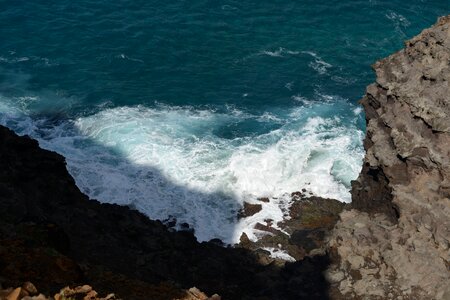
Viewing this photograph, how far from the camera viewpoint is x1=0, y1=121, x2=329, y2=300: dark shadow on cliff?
34.8 meters

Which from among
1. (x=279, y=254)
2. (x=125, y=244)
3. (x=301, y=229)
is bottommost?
(x=301, y=229)

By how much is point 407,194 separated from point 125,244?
19023mm

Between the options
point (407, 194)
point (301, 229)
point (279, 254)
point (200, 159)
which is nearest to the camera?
point (407, 194)

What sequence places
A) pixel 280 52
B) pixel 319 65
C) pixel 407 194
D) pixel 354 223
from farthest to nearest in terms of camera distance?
pixel 280 52
pixel 319 65
pixel 354 223
pixel 407 194

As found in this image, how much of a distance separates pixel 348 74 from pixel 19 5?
46329mm

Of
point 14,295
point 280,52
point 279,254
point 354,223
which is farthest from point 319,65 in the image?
point 14,295

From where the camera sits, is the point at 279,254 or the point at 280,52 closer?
the point at 279,254

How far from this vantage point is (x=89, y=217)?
40.7 meters

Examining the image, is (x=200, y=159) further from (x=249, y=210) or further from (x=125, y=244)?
(x=125, y=244)

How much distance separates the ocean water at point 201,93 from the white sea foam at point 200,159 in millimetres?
153

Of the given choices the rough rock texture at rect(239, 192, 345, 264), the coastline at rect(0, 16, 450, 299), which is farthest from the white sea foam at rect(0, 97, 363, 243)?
the coastline at rect(0, 16, 450, 299)

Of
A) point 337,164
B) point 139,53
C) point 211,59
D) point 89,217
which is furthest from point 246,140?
point 89,217

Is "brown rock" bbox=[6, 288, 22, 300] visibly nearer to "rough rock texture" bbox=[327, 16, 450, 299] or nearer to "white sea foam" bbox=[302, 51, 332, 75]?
"rough rock texture" bbox=[327, 16, 450, 299]

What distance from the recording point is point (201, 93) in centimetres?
6938
